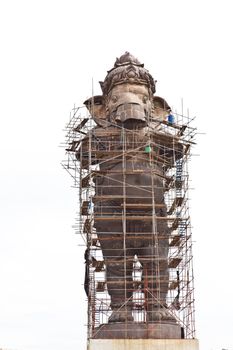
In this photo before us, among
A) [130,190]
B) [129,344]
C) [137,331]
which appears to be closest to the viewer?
[129,344]

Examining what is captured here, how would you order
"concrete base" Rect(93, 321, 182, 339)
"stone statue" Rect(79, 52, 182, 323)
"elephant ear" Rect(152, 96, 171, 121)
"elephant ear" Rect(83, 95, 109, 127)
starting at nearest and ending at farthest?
"concrete base" Rect(93, 321, 182, 339) < "stone statue" Rect(79, 52, 182, 323) < "elephant ear" Rect(83, 95, 109, 127) < "elephant ear" Rect(152, 96, 171, 121)

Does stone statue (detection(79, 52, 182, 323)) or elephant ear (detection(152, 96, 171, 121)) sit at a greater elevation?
elephant ear (detection(152, 96, 171, 121))

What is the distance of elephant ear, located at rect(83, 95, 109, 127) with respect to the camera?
1897 cm

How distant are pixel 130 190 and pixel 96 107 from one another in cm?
282

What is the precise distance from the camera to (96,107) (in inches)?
754

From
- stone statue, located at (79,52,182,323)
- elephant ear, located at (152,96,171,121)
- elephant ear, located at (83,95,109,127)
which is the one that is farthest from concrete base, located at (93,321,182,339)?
elephant ear, located at (152,96,171,121)

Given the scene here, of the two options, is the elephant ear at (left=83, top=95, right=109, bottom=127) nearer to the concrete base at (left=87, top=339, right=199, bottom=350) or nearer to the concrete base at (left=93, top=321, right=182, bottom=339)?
the concrete base at (left=93, top=321, right=182, bottom=339)

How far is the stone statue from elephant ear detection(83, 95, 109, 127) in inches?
12.5

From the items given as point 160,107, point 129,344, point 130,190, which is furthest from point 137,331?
point 160,107

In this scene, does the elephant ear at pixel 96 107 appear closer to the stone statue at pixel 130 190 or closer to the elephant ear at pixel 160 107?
the stone statue at pixel 130 190

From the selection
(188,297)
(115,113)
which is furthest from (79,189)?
(188,297)

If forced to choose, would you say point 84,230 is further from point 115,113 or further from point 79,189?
point 115,113

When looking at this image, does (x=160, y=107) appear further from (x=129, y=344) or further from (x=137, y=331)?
(x=129, y=344)

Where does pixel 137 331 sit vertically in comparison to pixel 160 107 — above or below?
below
